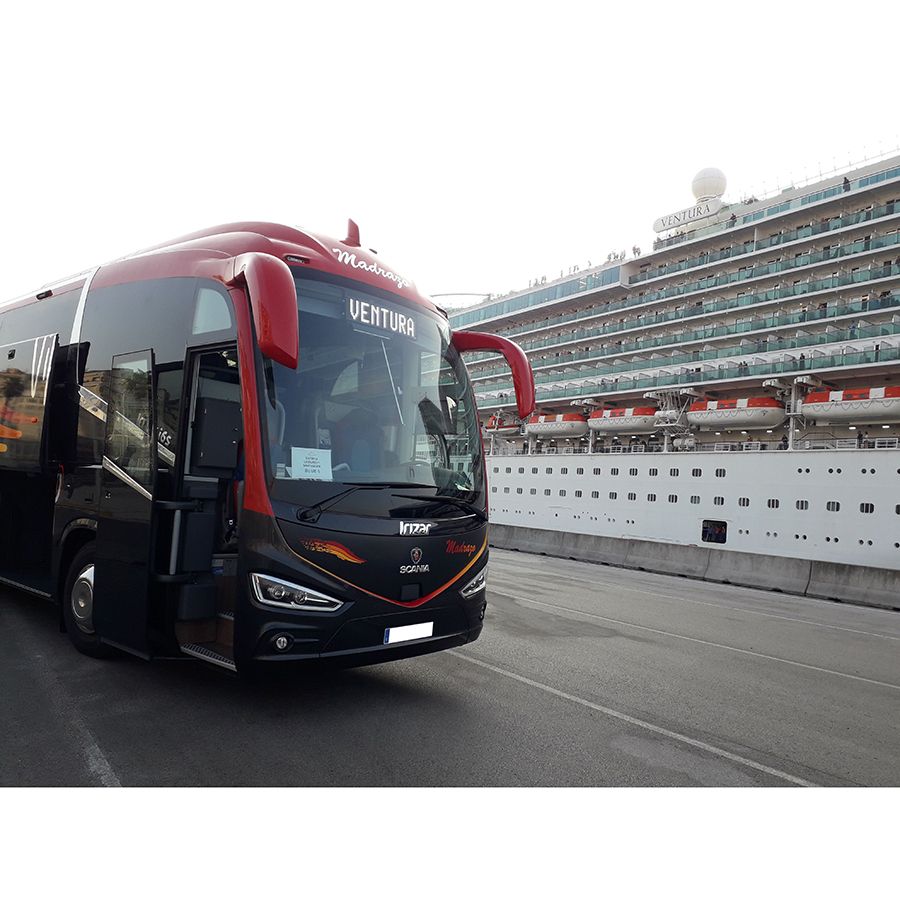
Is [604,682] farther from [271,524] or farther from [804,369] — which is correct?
[804,369]

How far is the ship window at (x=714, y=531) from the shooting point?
19.8 metres

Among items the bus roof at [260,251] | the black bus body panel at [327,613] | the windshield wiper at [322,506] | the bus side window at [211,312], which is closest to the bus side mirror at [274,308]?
the bus side window at [211,312]

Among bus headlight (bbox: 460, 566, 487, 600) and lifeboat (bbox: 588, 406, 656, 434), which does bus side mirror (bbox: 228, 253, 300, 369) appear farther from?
lifeboat (bbox: 588, 406, 656, 434)

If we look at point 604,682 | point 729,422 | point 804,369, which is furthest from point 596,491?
point 604,682

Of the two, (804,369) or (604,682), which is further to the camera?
(804,369)

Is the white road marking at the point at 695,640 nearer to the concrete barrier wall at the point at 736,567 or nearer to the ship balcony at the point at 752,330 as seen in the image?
the concrete barrier wall at the point at 736,567

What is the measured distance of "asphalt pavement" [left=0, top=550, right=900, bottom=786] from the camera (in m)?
3.24

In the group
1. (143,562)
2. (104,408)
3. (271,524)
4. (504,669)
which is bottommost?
(504,669)

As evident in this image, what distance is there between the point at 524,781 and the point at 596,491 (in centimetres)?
2144

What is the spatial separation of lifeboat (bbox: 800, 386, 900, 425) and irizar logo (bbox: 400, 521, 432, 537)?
740 inches

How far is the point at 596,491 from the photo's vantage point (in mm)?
23953

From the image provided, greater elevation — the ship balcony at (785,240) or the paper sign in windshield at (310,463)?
the ship balcony at (785,240)

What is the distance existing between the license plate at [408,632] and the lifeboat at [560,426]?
23.3m

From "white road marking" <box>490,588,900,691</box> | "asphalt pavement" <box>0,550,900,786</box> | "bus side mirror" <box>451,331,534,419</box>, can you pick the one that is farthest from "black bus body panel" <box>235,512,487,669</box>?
"white road marking" <box>490,588,900,691</box>
